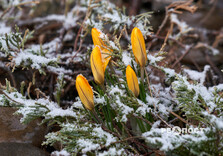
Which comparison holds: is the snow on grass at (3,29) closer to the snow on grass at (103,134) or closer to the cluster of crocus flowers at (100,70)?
the cluster of crocus flowers at (100,70)

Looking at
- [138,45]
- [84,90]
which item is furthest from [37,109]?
[138,45]

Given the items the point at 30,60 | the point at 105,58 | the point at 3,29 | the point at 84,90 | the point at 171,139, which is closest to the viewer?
the point at 171,139

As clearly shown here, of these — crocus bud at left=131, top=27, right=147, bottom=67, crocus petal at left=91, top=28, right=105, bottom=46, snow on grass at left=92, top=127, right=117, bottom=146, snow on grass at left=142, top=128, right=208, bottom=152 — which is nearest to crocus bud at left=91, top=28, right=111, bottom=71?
crocus petal at left=91, top=28, right=105, bottom=46

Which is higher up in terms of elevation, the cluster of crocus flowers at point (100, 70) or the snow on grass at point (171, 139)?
the cluster of crocus flowers at point (100, 70)


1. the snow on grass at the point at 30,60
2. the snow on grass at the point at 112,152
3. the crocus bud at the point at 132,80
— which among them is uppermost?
the snow on grass at the point at 30,60

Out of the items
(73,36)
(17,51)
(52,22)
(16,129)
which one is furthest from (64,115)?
(52,22)

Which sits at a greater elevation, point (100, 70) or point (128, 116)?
point (100, 70)

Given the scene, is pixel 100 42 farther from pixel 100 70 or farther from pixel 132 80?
Result: pixel 132 80

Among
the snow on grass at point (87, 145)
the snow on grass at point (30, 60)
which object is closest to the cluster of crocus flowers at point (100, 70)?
the snow on grass at point (87, 145)
